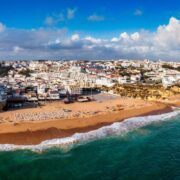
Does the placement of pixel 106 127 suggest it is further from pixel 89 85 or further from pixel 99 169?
pixel 89 85

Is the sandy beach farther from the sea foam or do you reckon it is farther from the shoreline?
the sea foam

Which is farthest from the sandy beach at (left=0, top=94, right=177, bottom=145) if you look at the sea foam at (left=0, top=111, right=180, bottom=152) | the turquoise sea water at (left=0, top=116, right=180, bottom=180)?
the turquoise sea water at (left=0, top=116, right=180, bottom=180)

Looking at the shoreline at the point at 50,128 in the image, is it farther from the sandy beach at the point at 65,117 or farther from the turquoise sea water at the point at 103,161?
the turquoise sea water at the point at 103,161

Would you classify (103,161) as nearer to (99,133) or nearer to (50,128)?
(99,133)

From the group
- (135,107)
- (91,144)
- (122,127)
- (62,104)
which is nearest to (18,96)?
(62,104)

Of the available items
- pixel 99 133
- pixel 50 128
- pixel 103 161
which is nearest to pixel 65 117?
pixel 50 128

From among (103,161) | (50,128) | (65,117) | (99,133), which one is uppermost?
(65,117)
